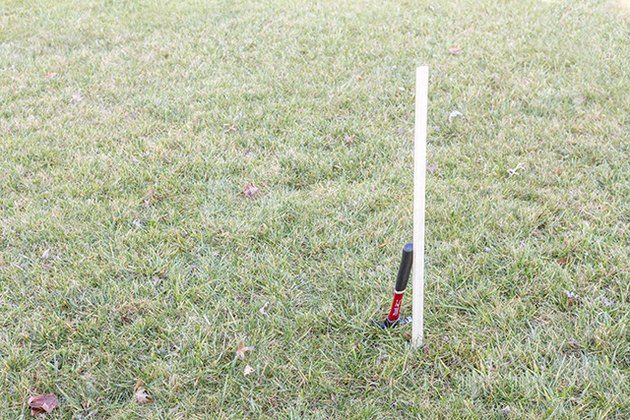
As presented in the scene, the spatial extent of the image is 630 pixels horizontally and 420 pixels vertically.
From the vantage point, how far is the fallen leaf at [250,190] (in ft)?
12.4

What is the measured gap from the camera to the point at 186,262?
3230mm

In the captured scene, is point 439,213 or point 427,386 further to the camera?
point 439,213

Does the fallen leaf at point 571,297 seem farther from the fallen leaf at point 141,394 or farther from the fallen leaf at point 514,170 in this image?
the fallen leaf at point 141,394

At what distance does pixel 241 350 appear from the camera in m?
2.65

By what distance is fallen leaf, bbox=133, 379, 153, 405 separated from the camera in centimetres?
246

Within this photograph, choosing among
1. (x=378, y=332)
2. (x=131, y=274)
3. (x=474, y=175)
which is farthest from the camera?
(x=474, y=175)

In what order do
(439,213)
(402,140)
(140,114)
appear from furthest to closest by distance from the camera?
(140,114)
(402,140)
(439,213)

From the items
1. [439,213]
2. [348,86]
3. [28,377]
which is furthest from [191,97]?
[28,377]

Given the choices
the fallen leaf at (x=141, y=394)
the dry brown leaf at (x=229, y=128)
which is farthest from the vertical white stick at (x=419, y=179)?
→ the dry brown leaf at (x=229, y=128)

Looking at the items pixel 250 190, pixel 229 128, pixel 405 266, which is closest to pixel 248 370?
pixel 405 266

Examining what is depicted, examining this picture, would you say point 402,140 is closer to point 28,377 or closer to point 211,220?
point 211,220

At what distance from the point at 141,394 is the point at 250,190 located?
1.64 meters

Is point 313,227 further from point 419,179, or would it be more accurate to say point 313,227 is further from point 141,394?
point 141,394

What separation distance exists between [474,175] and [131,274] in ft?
7.39
